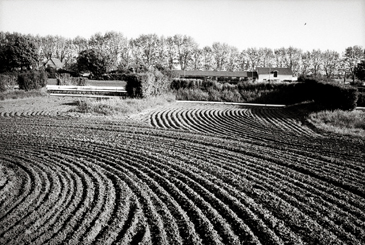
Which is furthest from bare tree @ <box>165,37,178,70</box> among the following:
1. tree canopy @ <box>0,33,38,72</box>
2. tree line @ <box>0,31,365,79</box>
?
tree canopy @ <box>0,33,38,72</box>

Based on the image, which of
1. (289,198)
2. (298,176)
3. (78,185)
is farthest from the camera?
(298,176)

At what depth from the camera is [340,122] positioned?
2073cm

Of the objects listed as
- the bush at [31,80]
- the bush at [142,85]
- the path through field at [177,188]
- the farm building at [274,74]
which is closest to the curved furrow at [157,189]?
the path through field at [177,188]

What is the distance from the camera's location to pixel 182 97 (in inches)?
1421

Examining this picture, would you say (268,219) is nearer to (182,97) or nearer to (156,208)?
(156,208)

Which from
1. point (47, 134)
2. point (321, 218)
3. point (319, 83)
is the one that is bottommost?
point (321, 218)

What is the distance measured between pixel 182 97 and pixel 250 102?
810 cm

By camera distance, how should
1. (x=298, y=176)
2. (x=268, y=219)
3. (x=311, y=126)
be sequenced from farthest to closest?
(x=311, y=126), (x=298, y=176), (x=268, y=219)

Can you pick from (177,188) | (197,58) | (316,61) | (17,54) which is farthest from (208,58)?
(177,188)

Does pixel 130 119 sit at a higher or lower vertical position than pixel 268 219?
higher

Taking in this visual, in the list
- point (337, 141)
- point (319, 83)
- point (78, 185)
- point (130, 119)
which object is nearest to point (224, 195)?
point (78, 185)

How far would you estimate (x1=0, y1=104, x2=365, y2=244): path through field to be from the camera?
641cm

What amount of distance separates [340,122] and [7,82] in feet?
102

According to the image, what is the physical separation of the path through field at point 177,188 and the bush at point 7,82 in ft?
53.7
